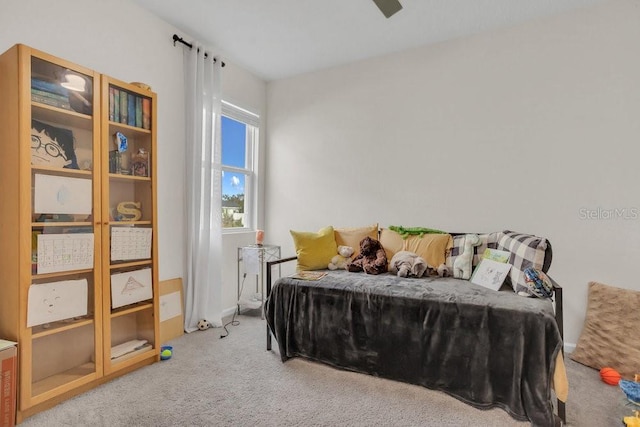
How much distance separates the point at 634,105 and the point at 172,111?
355cm

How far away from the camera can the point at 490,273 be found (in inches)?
85.5

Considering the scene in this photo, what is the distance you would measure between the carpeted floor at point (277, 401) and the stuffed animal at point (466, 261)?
2.84 ft

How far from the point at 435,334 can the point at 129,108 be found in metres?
2.44

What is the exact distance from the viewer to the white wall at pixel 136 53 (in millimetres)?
1956

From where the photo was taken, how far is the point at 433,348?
188cm

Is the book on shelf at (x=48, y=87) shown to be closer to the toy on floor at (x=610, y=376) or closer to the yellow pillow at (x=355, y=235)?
the yellow pillow at (x=355, y=235)

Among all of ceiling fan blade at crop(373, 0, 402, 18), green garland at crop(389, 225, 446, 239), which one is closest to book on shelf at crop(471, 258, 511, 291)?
green garland at crop(389, 225, 446, 239)

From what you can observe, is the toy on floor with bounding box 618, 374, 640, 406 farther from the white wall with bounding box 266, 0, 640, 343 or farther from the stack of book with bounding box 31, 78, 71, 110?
the stack of book with bounding box 31, 78, 71, 110

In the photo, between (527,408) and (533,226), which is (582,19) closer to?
(533,226)

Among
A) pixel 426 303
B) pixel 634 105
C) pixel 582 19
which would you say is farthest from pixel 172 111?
pixel 634 105

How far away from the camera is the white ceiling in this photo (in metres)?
2.41

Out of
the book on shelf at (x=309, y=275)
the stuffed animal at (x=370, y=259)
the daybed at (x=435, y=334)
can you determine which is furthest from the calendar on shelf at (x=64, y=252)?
the stuffed animal at (x=370, y=259)

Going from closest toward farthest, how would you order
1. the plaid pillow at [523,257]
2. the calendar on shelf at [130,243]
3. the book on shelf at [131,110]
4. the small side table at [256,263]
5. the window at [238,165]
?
the plaid pillow at [523,257] < the calendar on shelf at [130,243] < the book on shelf at [131,110] < the small side table at [256,263] < the window at [238,165]

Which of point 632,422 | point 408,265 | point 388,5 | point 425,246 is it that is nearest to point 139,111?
point 388,5
